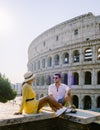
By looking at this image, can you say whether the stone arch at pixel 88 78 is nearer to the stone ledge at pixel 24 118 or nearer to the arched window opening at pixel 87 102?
the arched window opening at pixel 87 102

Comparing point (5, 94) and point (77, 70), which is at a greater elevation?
point (77, 70)

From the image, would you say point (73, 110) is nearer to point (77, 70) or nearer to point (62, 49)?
point (77, 70)

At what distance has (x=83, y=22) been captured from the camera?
26.7 meters

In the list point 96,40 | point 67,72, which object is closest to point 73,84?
point 67,72

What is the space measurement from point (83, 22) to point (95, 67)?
5.57m

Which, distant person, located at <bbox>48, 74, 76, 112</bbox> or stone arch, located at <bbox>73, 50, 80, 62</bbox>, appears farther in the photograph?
stone arch, located at <bbox>73, 50, 80, 62</bbox>

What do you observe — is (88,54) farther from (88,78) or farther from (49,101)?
(49,101)

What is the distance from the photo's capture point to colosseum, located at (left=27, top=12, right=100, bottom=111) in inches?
1004

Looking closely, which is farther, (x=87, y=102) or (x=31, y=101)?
(x=87, y=102)

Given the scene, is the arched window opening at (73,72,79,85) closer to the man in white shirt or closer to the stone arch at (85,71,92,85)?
the stone arch at (85,71,92,85)

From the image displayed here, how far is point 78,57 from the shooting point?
28.1 m

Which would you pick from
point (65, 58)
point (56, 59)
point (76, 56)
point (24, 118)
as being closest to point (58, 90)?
point (24, 118)

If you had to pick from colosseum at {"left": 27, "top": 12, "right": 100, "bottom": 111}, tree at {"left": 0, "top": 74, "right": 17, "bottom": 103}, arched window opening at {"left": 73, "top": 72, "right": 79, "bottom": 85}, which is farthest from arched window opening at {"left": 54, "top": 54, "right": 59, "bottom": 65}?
tree at {"left": 0, "top": 74, "right": 17, "bottom": 103}

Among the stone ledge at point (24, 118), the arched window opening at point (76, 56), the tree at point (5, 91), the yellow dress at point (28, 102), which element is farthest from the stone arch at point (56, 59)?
the stone ledge at point (24, 118)
